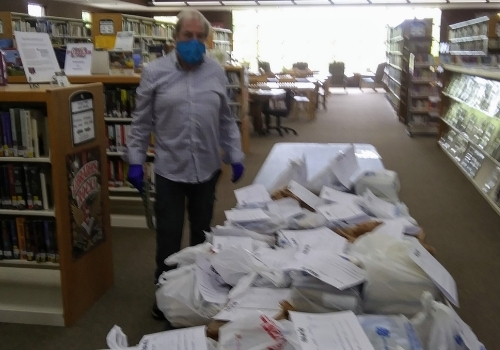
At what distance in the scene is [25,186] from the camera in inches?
120

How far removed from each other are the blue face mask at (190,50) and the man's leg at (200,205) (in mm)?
634

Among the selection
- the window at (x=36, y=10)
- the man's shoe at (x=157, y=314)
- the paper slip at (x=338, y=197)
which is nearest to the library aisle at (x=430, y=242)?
the man's shoe at (x=157, y=314)

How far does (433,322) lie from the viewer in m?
1.32

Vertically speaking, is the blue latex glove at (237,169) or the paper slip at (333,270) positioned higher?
the paper slip at (333,270)

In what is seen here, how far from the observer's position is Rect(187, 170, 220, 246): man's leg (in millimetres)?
2891

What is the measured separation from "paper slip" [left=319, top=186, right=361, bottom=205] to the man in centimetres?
72

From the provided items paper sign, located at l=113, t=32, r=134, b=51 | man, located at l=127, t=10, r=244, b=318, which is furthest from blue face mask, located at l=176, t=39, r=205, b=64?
paper sign, located at l=113, t=32, r=134, b=51

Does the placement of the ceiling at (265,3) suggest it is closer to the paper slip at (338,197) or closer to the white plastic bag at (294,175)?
the white plastic bag at (294,175)

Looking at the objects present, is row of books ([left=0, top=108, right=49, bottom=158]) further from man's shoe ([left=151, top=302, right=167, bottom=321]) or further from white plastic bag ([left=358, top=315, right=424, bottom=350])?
white plastic bag ([left=358, top=315, right=424, bottom=350])

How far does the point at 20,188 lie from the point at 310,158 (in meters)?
1.90

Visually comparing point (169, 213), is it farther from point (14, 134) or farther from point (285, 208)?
point (14, 134)

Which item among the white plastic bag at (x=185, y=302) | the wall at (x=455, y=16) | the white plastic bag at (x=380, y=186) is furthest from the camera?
the wall at (x=455, y=16)

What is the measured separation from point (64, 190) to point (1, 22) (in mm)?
8079

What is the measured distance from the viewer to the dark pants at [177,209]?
285 centimetres
